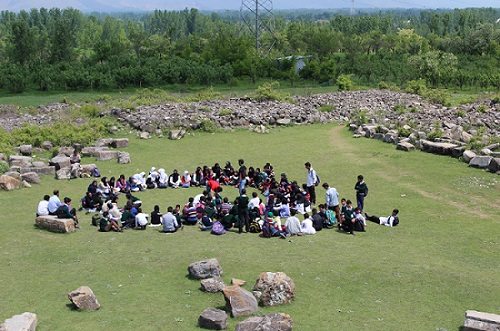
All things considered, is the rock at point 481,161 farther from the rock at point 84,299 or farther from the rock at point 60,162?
the rock at point 84,299

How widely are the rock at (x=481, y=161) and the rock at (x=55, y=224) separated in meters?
16.6

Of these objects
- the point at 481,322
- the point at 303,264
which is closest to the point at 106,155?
the point at 303,264

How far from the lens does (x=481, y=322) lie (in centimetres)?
1019

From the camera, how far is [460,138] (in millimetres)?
27703

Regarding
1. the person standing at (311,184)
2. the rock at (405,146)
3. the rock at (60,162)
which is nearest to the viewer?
the person standing at (311,184)

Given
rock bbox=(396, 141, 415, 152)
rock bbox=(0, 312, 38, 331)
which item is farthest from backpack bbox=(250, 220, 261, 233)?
rock bbox=(396, 141, 415, 152)

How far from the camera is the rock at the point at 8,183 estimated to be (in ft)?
70.0

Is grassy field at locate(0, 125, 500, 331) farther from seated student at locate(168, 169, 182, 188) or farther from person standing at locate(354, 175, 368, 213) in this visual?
person standing at locate(354, 175, 368, 213)

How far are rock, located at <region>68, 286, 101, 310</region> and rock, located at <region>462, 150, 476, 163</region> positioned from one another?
18477 millimetres

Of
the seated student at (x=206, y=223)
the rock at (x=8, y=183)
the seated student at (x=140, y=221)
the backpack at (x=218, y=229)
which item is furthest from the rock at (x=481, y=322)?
the rock at (x=8, y=183)

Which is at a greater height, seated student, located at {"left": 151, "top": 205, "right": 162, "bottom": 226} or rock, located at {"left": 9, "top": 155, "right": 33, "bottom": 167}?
seated student, located at {"left": 151, "top": 205, "right": 162, "bottom": 226}

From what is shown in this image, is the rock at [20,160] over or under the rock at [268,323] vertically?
under

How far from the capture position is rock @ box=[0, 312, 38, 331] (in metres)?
10.1

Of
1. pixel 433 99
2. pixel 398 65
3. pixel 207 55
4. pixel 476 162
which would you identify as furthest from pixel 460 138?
pixel 207 55
